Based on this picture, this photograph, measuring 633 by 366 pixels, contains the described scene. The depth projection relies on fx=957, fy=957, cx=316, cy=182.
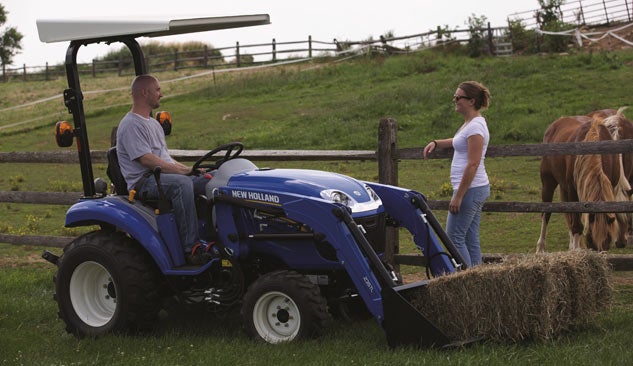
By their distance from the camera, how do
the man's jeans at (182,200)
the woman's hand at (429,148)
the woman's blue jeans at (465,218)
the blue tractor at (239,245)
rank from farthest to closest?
the woman's hand at (429,148) → the woman's blue jeans at (465,218) → the man's jeans at (182,200) → the blue tractor at (239,245)

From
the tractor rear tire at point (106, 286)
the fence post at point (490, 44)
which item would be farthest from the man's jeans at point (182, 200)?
the fence post at point (490, 44)

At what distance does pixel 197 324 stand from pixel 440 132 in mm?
16225

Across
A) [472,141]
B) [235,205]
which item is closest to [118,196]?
[235,205]

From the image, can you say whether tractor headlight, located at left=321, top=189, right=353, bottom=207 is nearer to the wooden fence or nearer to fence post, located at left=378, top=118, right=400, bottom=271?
the wooden fence

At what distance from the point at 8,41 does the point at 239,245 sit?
5506 centimetres

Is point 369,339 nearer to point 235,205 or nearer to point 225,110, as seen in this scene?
point 235,205

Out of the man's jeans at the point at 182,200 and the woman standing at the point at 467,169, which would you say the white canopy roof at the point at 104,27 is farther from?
the woman standing at the point at 467,169

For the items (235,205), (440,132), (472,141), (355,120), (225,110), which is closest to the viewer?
(235,205)

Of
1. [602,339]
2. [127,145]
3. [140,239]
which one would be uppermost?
[127,145]

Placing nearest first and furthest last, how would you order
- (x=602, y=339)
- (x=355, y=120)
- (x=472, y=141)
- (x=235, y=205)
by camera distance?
(x=602, y=339) < (x=235, y=205) < (x=472, y=141) < (x=355, y=120)

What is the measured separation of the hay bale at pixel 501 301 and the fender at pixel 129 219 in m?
1.81

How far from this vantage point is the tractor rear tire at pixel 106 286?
6840 mm

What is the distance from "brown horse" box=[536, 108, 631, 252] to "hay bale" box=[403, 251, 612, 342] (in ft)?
11.7

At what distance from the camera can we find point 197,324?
7.29 meters
